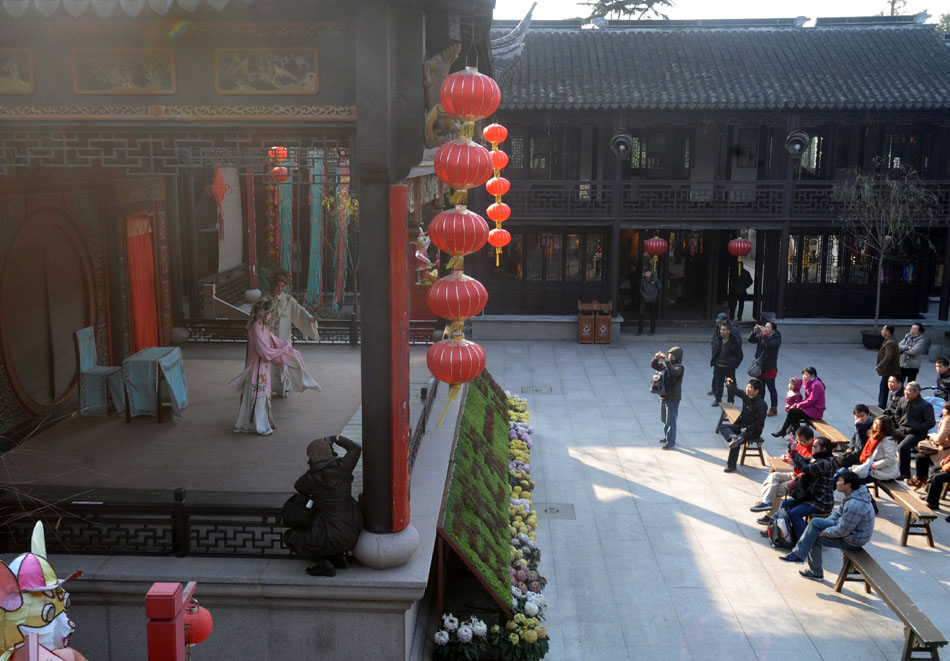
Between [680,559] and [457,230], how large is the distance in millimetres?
5052

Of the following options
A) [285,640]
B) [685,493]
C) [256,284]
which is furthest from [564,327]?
[285,640]

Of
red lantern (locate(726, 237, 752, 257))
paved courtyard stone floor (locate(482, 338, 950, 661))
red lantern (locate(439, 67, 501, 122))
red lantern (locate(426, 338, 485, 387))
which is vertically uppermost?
red lantern (locate(439, 67, 501, 122))

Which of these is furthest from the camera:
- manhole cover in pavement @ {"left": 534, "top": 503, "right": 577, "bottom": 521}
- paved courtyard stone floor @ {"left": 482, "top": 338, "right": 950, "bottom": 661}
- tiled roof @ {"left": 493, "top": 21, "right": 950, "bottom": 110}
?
tiled roof @ {"left": 493, "top": 21, "right": 950, "bottom": 110}

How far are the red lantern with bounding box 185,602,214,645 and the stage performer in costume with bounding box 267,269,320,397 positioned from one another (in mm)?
6294

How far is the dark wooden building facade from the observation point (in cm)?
2250

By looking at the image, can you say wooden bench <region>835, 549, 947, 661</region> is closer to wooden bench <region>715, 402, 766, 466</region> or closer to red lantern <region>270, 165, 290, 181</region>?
wooden bench <region>715, 402, 766, 466</region>

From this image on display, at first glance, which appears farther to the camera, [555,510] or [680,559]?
[555,510]

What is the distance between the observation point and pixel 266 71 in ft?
21.9

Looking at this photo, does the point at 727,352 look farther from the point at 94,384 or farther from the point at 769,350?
the point at 94,384

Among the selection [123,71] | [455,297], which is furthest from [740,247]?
[123,71]

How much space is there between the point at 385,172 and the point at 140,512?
3322 millimetres

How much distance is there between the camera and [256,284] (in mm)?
22094

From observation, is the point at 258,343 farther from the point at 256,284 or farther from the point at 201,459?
the point at 256,284

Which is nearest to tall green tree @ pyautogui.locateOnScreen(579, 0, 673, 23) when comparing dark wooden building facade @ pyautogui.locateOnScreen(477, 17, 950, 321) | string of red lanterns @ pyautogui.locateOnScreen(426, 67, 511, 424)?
dark wooden building facade @ pyautogui.locateOnScreen(477, 17, 950, 321)
